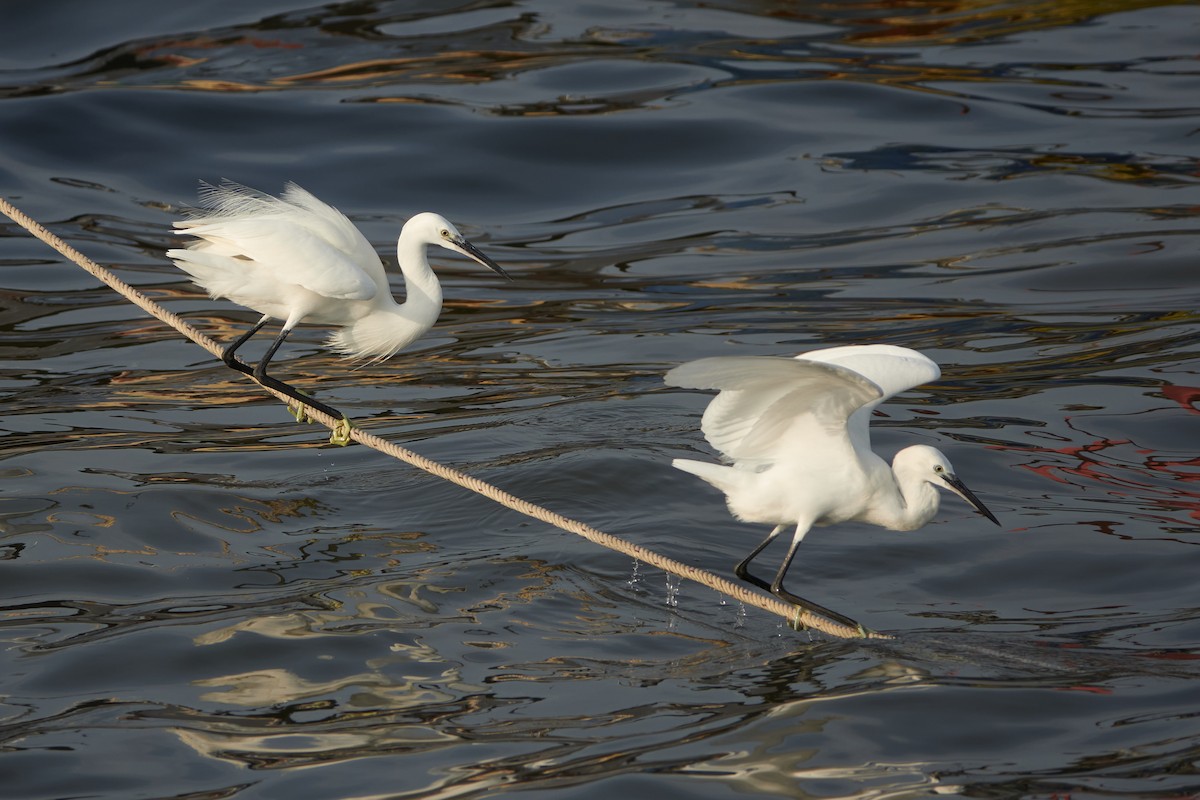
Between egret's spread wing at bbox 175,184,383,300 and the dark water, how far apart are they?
1.43m

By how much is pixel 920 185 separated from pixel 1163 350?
499 centimetres

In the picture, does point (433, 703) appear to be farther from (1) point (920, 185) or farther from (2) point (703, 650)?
(1) point (920, 185)

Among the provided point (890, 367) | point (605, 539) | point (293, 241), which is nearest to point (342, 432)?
point (293, 241)

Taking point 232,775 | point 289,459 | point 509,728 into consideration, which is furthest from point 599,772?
point 289,459

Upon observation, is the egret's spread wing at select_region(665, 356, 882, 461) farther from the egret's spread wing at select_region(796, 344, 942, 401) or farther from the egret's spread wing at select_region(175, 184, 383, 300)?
the egret's spread wing at select_region(175, 184, 383, 300)

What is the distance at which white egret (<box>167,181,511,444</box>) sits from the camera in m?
6.27

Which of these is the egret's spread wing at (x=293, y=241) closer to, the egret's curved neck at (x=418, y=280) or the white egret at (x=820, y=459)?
the egret's curved neck at (x=418, y=280)

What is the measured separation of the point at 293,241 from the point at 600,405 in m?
3.25

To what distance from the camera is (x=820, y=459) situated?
559 centimetres

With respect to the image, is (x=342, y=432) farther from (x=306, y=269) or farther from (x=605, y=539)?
(x=605, y=539)

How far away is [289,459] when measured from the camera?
27.8 feet

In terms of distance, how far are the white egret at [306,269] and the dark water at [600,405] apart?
1128 mm

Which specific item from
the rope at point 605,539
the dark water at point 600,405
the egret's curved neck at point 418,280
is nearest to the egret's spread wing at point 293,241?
the egret's curved neck at point 418,280

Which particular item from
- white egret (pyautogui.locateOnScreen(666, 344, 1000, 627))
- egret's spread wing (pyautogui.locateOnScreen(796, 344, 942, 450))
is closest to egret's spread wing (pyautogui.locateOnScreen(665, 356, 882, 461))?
white egret (pyautogui.locateOnScreen(666, 344, 1000, 627))
